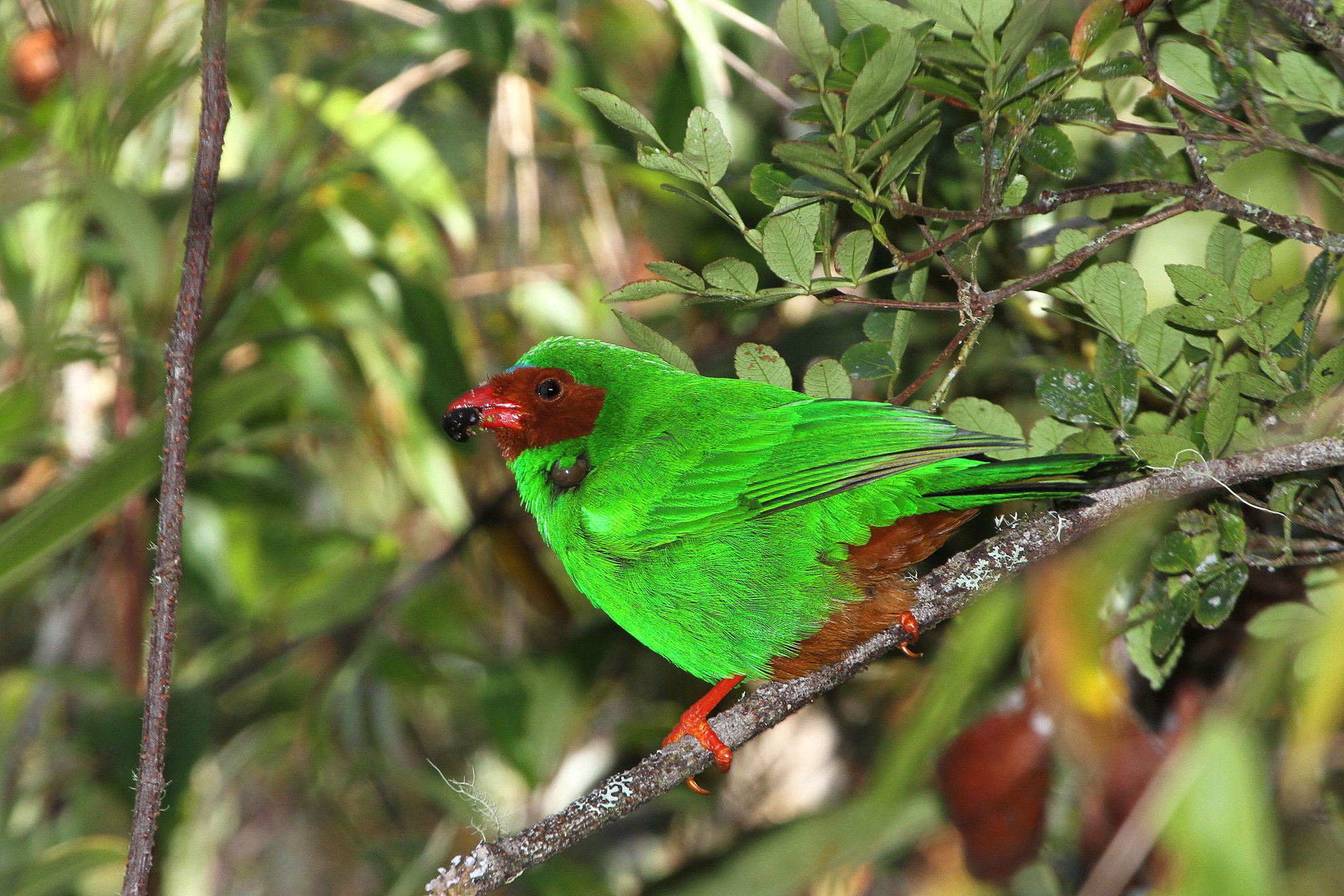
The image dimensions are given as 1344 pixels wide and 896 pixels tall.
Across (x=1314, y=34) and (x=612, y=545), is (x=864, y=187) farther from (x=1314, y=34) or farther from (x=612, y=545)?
(x=612, y=545)

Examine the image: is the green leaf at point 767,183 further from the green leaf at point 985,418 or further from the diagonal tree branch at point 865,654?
the diagonal tree branch at point 865,654

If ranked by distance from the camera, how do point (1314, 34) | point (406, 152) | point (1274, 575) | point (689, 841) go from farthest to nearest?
point (689, 841) < point (406, 152) < point (1274, 575) < point (1314, 34)

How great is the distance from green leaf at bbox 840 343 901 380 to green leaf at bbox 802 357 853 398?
0.02m

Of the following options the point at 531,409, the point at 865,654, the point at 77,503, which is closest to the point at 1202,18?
the point at 865,654

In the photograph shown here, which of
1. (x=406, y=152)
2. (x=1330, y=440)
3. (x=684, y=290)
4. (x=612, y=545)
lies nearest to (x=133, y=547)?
(x=406, y=152)

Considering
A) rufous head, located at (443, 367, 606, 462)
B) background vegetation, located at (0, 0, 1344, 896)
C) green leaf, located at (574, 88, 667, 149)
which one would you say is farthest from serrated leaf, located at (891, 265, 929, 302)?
rufous head, located at (443, 367, 606, 462)

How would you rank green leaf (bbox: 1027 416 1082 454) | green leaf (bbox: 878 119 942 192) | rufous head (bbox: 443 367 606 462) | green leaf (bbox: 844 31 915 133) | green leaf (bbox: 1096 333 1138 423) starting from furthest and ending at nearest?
1. rufous head (bbox: 443 367 606 462)
2. green leaf (bbox: 1027 416 1082 454)
3. green leaf (bbox: 1096 333 1138 423)
4. green leaf (bbox: 878 119 942 192)
5. green leaf (bbox: 844 31 915 133)

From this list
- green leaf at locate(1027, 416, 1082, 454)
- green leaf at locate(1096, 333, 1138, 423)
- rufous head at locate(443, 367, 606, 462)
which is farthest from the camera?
rufous head at locate(443, 367, 606, 462)

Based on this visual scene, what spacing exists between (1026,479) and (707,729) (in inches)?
30.9

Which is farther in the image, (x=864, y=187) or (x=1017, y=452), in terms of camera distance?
(x=1017, y=452)

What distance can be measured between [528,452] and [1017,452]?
3.36 ft

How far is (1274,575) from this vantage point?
2.39 meters

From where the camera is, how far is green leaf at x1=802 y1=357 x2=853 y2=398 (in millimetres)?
2053

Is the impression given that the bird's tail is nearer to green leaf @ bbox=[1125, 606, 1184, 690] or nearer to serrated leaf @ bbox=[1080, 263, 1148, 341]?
serrated leaf @ bbox=[1080, 263, 1148, 341]
